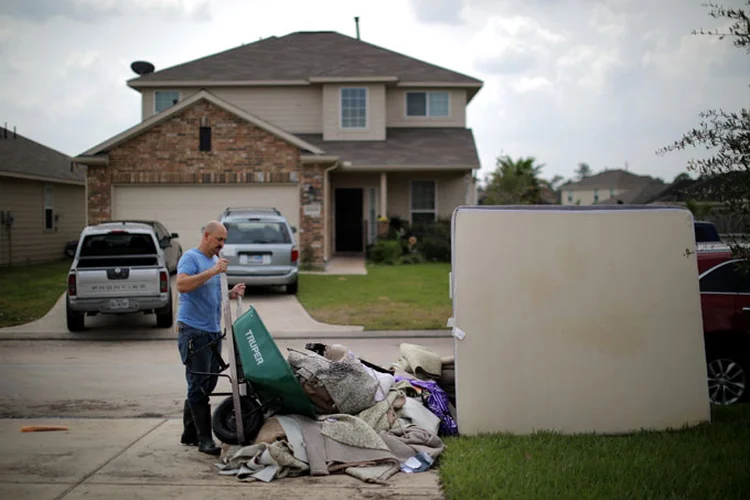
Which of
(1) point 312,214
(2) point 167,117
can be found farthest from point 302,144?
(2) point 167,117

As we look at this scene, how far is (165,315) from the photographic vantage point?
13.6 meters

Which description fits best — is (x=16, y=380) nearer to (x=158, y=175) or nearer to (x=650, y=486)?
(x=650, y=486)

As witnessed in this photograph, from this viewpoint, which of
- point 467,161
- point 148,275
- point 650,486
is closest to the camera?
point 650,486

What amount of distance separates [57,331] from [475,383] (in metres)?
9.45

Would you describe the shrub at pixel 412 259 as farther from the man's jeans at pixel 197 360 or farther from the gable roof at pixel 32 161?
the man's jeans at pixel 197 360

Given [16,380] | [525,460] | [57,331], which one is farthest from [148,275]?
[525,460]

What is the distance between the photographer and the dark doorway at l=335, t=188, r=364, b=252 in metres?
27.7

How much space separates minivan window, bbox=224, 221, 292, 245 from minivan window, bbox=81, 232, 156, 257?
3229mm

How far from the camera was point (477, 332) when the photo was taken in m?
6.63

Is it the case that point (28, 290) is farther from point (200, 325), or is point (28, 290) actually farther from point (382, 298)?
point (200, 325)

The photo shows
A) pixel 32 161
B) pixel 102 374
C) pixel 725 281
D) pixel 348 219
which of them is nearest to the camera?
pixel 725 281

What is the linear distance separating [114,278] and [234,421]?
738cm

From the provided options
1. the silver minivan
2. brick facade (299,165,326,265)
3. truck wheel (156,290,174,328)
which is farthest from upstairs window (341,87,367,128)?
truck wheel (156,290,174,328)

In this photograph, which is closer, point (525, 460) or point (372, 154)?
point (525, 460)
